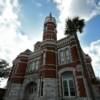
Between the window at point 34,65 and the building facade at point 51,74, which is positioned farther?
the window at point 34,65

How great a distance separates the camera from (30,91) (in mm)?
22000

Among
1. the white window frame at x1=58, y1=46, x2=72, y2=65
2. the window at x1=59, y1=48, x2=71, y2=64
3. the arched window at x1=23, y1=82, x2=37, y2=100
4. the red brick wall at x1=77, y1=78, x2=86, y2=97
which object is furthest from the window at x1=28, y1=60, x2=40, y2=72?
the red brick wall at x1=77, y1=78, x2=86, y2=97

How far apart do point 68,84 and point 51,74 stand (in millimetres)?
3299

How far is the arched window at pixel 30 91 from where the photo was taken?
832 inches

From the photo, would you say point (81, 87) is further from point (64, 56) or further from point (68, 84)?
point (64, 56)

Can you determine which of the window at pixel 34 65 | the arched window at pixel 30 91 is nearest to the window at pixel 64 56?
the window at pixel 34 65

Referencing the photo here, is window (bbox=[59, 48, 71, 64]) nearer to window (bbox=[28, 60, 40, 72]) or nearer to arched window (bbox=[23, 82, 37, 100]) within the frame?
window (bbox=[28, 60, 40, 72])

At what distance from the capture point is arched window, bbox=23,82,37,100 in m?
21.1

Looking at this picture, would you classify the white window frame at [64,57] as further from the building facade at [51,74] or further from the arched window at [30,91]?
the arched window at [30,91]

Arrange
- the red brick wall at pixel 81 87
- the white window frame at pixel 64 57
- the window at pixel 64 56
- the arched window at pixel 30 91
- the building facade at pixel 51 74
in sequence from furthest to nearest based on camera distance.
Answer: the arched window at pixel 30 91
the window at pixel 64 56
the white window frame at pixel 64 57
the building facade at pixel 51 74
the red brick wall at pixel 81 87

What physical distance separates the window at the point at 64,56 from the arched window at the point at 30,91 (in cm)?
743

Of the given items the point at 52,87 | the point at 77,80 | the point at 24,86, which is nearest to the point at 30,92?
the point at 24,86

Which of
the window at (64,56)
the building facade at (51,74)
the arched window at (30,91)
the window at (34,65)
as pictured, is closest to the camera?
the building facade at (51,74)

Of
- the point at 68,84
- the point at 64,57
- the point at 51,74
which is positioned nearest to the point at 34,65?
the point at 51,74
